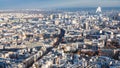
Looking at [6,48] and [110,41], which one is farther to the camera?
[110,41]

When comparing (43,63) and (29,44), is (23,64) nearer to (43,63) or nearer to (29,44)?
(43,63)

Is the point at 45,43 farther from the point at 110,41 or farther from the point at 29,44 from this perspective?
the point at 110,41

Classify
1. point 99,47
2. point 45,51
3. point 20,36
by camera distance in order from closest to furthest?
1. point 45,51
2. point 99,47
3. point 20,36

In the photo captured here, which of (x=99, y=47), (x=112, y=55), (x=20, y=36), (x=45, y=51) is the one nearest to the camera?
(x=112, y=55)

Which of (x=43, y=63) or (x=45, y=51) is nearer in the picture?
(x=43, y=63)

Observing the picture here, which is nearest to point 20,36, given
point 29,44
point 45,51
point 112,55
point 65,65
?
point 29,44

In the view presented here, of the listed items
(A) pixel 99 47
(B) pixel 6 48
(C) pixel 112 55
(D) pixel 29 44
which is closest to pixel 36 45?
(D) pixel 29 44

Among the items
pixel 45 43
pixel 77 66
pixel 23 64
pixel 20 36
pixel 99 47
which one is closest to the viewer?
pixel 77 66

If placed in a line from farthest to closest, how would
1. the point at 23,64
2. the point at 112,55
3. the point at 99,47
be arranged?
the point at 99,47 < the point at 112,55 < the point at 23,64
